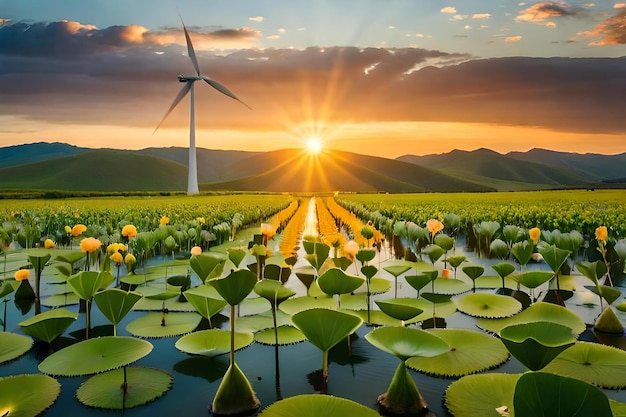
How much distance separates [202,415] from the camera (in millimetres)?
3486

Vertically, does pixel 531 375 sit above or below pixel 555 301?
above

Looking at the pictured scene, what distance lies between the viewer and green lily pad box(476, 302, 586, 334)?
5160 millimetres

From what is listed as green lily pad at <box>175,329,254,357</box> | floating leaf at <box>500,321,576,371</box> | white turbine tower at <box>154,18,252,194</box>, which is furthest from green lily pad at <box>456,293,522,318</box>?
white turbine tower at <box>154,18,252,194</box>

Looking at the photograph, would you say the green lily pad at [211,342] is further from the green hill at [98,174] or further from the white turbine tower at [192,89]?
the green hill at [98,174]

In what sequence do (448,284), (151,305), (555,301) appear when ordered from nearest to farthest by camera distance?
(151,305) < (555,301) < (448,284)

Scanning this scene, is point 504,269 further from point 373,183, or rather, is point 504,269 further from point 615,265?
point 373,183

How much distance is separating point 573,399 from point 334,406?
132cm

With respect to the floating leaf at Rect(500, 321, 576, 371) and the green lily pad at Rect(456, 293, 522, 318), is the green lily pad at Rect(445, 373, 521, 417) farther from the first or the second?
the green lily pad at Rect(456, 293, 522, 318)

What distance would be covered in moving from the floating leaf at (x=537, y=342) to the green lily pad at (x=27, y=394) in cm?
335

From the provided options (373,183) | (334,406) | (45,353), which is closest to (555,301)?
(334,406)

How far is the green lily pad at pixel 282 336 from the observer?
190 inches

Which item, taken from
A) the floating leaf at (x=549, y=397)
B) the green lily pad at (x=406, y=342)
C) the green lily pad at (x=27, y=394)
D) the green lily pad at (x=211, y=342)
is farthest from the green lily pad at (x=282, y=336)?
the floating leaf at (x=549, y=397)

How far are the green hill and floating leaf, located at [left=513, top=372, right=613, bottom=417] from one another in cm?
16915

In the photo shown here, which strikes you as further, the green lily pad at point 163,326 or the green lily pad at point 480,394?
the green lily pad at point 163,326
